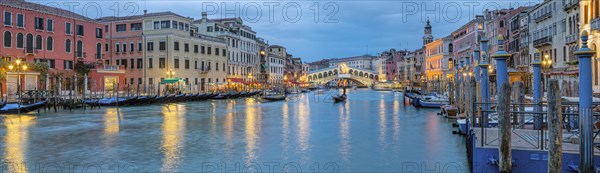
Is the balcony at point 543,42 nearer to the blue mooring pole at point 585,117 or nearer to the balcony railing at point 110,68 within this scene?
the blue mooring pole at point 585,117

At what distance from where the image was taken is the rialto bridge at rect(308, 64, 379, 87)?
98256 millimetres

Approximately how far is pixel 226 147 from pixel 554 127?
7860 mm

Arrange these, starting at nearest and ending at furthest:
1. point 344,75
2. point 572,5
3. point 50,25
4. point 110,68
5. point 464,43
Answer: point 572,5 → point 50,25 → point 110,68 → point 464,43 → point 344,75

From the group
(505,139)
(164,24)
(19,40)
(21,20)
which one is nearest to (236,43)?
(164,24)

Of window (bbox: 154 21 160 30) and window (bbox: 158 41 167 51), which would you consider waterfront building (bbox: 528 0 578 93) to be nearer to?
window (bbox: 158 41 167 51)

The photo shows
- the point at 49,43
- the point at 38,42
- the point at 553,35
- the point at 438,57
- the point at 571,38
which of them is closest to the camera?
the point at 571,38

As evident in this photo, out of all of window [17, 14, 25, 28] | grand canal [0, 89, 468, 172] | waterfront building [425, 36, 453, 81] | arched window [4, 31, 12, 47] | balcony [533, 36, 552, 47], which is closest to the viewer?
grand canal [0, 89, 468, 172]

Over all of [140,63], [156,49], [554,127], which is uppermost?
[156,49]

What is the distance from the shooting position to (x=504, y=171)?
7.43 m

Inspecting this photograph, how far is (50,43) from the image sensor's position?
3117 cm

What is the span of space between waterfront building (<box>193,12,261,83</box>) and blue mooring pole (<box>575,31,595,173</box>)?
43.7 metres

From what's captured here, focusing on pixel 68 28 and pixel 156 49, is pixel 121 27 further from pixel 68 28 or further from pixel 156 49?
pixel 68 28

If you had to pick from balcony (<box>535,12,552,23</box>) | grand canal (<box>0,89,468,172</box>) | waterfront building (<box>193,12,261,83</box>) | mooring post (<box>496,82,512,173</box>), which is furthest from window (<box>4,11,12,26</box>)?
balcony (<box>535,12,552,23</box>)

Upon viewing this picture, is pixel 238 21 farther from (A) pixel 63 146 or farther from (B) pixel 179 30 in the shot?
(A) pixel 63 146
